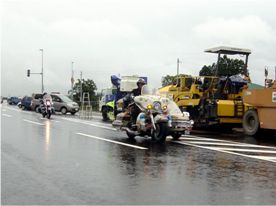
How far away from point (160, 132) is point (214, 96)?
684 centimetres

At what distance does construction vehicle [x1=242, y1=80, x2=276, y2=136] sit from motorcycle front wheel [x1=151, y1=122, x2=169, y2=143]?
5009 millimetres

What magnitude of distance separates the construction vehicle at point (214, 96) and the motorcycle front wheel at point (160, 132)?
568 centimetres

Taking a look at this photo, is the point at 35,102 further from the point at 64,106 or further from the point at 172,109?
the point at 172,109

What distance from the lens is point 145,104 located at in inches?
587

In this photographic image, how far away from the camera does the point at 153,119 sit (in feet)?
47.1

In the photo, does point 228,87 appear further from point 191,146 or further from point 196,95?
point 191,146

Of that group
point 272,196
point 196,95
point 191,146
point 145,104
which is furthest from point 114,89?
point 272,196

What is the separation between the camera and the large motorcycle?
14152mm

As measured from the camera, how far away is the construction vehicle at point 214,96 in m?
19.5

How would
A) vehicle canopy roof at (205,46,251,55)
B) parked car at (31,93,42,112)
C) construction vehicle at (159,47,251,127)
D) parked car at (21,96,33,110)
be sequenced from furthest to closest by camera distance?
parked car at (21,96,33,110), parked car at (31,93,42,112), vehicle canopy roof at (205,46,251,55), construction vehicle at (159,47,251,127)

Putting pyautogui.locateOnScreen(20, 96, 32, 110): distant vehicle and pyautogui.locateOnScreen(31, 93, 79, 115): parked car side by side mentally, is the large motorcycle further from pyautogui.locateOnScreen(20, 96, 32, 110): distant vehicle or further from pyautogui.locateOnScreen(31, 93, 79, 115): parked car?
pyautogui.locateOnScreen(20, 96, 32, 110): distant vehicle

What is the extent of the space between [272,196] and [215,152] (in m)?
5.18

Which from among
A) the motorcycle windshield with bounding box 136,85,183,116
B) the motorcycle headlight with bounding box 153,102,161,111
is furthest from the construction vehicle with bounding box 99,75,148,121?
the motorcycle headlight with bounding box 153,102,161,111

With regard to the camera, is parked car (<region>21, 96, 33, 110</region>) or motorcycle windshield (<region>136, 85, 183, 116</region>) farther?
parked car (<region>21, 96, 33, 110</region>)
